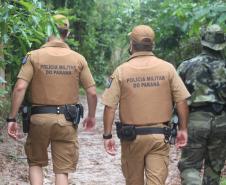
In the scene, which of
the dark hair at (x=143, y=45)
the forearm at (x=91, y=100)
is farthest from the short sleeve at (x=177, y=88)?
the forearm at (x=91, y=100)

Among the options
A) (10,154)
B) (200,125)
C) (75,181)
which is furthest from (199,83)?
(10,154)

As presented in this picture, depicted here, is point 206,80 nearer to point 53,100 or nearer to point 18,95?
point 53,100

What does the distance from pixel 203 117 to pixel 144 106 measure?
3.51ft

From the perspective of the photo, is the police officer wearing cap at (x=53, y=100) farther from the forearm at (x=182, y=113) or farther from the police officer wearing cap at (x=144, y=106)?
the forearm at (x=182, y=113)

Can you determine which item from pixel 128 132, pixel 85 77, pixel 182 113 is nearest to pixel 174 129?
pixel 182 113

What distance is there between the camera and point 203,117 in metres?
6.41

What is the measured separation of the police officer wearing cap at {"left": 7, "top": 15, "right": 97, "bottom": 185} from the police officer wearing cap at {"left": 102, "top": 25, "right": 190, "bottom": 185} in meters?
0.82

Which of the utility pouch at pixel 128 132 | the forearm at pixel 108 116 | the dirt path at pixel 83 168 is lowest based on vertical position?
the dirt path at pixel 83 168

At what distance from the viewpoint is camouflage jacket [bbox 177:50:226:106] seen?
6.34 metres

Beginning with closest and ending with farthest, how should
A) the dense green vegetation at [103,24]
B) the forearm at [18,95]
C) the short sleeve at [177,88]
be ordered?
the short sleeve at [177,88], the dense green vegetation at [103,24], the forearm at [18,95]

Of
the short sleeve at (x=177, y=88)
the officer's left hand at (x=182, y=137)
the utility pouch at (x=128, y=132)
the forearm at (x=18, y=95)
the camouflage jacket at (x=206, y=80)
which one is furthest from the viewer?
the camouflage jacket at (x=206, y=80)

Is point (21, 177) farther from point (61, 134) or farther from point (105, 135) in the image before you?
point (105, 135)

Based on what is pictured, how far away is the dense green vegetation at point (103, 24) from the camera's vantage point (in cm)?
602

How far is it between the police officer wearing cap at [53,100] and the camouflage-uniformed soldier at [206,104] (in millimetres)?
1238
